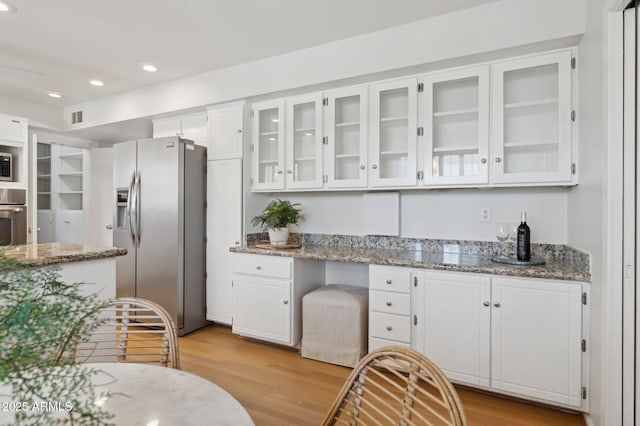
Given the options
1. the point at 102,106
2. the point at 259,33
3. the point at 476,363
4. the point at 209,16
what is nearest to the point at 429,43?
the point at 259,33

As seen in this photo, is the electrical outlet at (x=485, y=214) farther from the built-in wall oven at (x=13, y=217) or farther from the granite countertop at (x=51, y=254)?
the built-in wall oven at (x=13, y=217)

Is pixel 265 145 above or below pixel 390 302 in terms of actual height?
above

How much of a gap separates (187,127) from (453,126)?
9.35ft

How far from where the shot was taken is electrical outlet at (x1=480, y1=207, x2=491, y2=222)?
2879mm

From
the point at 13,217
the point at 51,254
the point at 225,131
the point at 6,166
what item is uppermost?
the point at 225,131

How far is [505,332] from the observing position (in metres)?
2.23

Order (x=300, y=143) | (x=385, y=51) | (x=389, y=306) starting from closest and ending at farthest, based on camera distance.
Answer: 1. (x=389, y=306)
2. (x=385, y=51)
3. (x=300, y=143)

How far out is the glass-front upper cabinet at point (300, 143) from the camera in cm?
332

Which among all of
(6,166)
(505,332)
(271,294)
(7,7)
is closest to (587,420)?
(505,332)

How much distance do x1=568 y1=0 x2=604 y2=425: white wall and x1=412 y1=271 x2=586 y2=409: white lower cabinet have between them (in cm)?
12

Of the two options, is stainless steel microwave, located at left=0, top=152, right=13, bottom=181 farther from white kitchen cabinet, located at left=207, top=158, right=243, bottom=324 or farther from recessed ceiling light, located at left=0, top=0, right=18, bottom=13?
white kitchen cabinet, located at left=207, top=158, right=243, bottom=324

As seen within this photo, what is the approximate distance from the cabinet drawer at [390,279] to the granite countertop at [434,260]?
56 millimetres

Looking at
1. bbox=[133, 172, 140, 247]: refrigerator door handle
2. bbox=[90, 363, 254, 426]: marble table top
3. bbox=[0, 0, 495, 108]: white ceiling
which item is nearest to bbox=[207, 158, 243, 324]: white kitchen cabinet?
bbox=[133, 172, 140, 247]: refrigerator door handle

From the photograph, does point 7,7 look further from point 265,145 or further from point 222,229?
point 222,229
